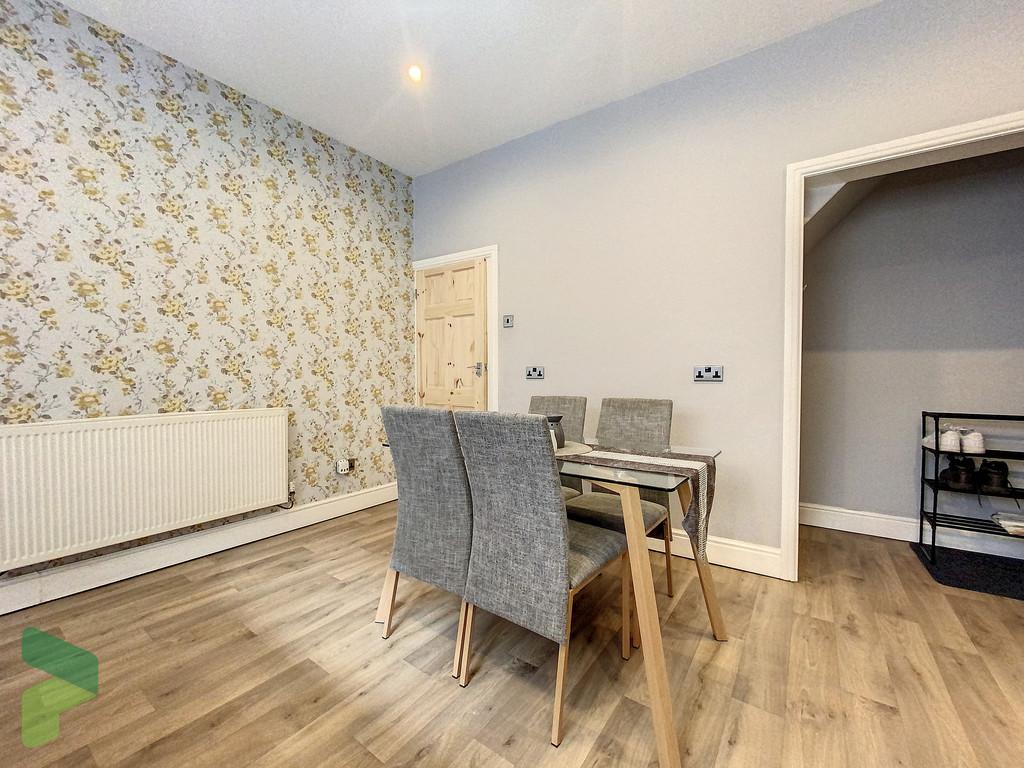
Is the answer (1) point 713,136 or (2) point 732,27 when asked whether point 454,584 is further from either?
(2) point 732,27

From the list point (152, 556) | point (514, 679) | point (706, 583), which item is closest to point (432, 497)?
point (514, 679)

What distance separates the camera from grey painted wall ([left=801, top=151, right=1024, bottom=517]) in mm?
2416

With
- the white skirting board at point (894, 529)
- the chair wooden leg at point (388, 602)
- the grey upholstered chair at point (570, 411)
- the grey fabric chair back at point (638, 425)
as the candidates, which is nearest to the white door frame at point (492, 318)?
the grey upholstered chair at point (570, 411)

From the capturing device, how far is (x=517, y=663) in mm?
1578

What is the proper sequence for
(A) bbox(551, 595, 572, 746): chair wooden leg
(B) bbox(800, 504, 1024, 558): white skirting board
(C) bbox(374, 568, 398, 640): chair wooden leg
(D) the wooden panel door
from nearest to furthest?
(A) bbox(551, 595, 572, 746): chair wooden leg < (C) bbox(374, 568, 398, 640): chair wooden leg < (B) bbox(800, 504, 1024, 558): white skirting board < (D) the wooden panel door

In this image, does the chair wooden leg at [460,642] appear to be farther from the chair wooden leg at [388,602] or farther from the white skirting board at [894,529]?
the white skirting board at [894,529]

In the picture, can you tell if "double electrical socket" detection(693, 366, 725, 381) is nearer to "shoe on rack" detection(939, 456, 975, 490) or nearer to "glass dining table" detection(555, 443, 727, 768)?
"glass dining table" detection(555, 443, 727, 768)

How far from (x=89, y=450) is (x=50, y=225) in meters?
1.11

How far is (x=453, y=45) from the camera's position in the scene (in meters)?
2.25

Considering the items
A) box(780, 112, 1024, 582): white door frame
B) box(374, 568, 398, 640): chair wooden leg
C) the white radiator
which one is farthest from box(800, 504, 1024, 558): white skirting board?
the white radiator

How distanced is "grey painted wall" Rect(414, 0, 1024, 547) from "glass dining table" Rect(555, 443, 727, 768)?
75cm

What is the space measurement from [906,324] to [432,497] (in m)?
3.12

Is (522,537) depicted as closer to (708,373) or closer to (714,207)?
(708,373)

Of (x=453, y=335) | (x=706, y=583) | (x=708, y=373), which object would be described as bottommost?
(x=706, y=583)
